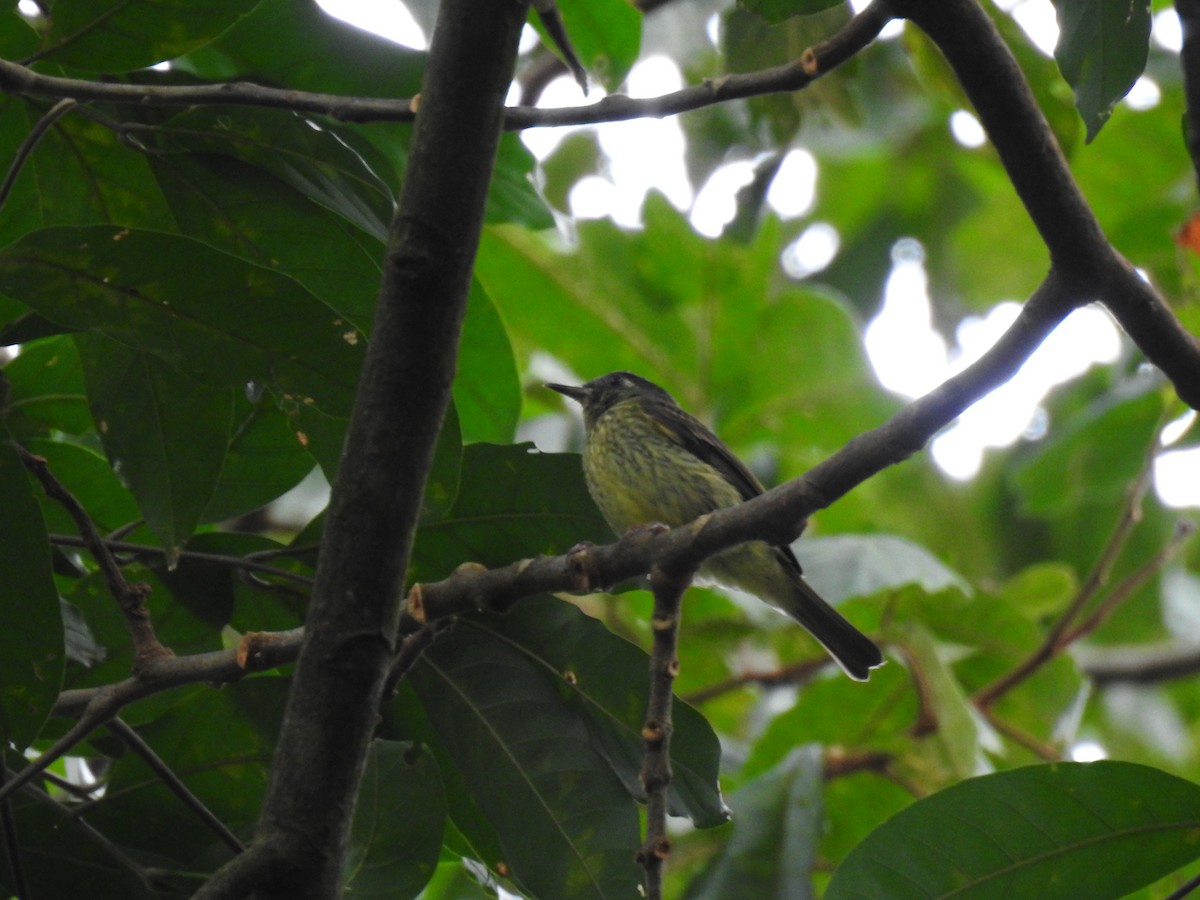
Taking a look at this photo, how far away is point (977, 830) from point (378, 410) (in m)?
1.23

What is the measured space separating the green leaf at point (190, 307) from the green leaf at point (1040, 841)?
112 centimetres

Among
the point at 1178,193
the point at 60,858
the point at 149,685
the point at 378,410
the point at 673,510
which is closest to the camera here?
the point at 378,410

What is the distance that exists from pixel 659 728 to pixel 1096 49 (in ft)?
3.78

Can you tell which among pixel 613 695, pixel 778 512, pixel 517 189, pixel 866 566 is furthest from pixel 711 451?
pixel 778 512

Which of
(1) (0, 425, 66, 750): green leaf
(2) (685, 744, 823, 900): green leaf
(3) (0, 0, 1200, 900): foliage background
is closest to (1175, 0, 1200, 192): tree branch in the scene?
(3) (0, 0, 1200, 900): foliage background

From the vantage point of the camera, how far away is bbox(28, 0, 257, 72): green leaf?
213 cm

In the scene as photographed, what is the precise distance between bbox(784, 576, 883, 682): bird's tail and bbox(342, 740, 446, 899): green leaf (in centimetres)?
188

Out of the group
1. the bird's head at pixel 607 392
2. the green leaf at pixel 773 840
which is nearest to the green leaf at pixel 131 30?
the green leaf at pixel 773 840

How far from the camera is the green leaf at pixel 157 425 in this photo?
7.45ft

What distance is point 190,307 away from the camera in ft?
6.82

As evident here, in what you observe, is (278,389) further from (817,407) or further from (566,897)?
(817,407)

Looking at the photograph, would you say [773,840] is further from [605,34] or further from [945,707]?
[605,34]

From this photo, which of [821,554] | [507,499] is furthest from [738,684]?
[507,499]

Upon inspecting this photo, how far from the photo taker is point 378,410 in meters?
1.65
